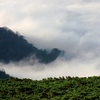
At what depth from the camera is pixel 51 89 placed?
32.8m

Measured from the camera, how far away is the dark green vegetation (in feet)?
95.8

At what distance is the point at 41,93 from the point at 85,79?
7394 millimetres

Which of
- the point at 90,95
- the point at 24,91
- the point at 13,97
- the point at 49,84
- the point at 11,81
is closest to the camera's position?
the point at 90,95

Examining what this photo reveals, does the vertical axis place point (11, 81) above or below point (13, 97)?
above

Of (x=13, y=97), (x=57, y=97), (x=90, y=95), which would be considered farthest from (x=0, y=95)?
(x=90, y=95)

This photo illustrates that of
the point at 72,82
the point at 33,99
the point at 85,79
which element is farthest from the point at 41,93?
the point at 85,79

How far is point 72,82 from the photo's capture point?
3497 centimetres

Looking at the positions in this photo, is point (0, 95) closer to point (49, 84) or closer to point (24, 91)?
point (24, 91)

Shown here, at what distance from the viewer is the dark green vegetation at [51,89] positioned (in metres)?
29.2

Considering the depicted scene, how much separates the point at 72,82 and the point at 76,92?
474 centimetres

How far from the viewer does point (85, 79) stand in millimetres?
37500

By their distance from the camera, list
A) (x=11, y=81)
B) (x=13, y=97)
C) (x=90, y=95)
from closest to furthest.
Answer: (x=90, y=95)
(x=13, y=97)
(x=11, y=81)

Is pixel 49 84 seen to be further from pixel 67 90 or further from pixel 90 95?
pixel 90 95

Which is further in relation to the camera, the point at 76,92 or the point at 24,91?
the point at 24,91
